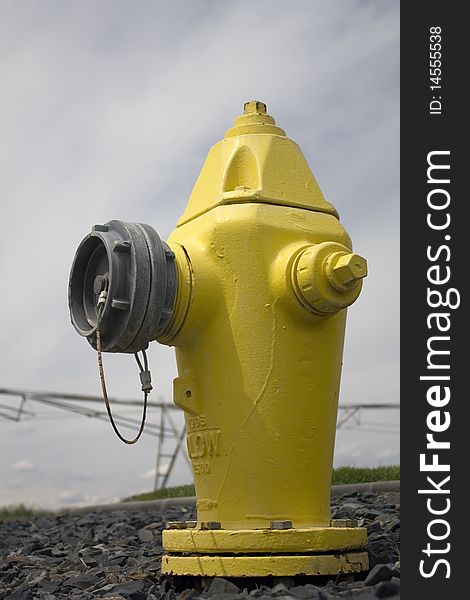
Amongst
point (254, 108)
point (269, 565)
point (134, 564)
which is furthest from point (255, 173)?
Answer: point (134, 564)

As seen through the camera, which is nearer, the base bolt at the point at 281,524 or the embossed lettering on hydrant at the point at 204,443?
the base bolt at the point at 281,524

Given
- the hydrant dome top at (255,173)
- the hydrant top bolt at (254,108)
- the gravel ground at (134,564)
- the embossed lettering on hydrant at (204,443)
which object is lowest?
the gravel ground at (134,564)

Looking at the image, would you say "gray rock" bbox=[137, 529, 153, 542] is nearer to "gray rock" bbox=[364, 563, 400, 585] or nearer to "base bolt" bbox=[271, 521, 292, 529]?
"base bolt" bbox=[271, 521, 292, 529]

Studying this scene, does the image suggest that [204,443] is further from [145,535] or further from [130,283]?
[145,535]

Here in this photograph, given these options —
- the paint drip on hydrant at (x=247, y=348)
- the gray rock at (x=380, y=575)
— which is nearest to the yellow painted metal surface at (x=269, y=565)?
the paint drip on hydrant at (x=247, y=348)

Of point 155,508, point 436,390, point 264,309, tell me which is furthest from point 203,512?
point 155,508

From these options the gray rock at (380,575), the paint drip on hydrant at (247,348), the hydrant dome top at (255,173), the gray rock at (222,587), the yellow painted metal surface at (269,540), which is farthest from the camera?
the hydrant dome top at (255,173)

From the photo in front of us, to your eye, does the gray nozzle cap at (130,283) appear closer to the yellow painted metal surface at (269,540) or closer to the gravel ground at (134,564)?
the yellow painted metal surface at (269,540)

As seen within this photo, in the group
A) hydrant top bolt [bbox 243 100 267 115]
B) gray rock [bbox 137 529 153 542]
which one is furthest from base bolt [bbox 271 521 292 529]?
gray rock [bbox 137 529 153 542]

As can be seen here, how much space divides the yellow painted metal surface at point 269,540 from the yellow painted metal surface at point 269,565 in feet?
0.11

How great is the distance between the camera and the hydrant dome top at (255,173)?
4.10 m

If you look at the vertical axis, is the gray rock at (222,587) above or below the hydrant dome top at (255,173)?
below

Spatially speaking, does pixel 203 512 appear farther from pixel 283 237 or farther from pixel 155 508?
pixel 155 508

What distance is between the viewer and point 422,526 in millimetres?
3371
